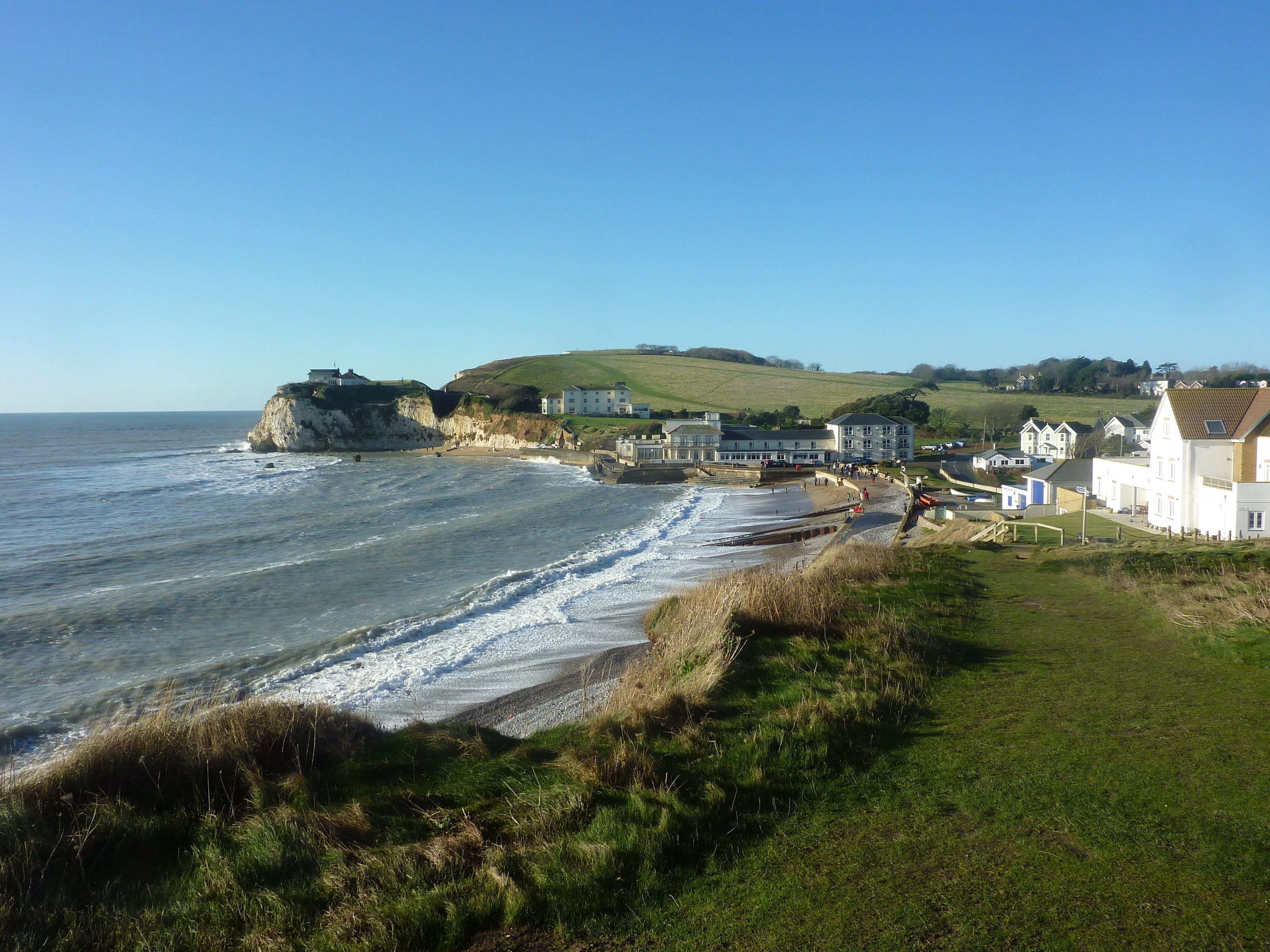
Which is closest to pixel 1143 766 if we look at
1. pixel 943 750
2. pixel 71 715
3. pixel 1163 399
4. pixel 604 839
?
pixel 943 750

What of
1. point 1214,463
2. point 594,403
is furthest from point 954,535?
point 594,403

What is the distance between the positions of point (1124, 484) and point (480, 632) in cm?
2588

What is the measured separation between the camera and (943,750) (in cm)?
789

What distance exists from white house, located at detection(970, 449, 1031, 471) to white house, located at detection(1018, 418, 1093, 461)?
4.96 ft

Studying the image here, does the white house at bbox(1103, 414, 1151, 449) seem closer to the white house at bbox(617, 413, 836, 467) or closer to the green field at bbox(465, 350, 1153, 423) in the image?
the green field at bbox(465, 350, 1153, 423)

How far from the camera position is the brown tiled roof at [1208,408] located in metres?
25.4

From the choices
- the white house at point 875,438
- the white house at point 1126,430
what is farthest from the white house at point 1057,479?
the white house at point 875,438

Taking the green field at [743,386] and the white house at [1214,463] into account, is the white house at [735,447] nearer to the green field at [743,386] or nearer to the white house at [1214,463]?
the green field at [743,386]

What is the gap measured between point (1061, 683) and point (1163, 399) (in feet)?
72.3

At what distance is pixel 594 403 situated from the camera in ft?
379

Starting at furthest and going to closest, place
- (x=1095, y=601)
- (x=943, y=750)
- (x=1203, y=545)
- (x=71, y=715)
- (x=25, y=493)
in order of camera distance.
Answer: (x=25, y=493)
(x=1203, y=545)
(x=1095, y=601)
(x=71, y=715)
(x=943, y=750)

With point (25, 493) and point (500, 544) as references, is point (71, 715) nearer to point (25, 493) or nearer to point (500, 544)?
point (500, 544)

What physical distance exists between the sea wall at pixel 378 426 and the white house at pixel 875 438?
42578mm

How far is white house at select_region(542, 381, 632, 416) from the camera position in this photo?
11512cm
